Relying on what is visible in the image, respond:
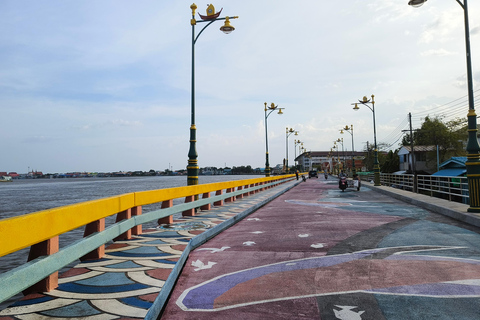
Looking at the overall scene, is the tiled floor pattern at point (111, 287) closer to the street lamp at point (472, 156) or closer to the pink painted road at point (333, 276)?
the pink painted road at point (333, 276)

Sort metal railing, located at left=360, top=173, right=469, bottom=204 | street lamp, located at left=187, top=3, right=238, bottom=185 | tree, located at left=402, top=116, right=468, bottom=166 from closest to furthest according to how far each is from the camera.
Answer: street lamp, located at left=187, top=3, right=238, bottom=185 → metal railing, located at left=360, top=173, right=469, bottom=204 → tree, located at left=402, top=116, right=468, bottom=166

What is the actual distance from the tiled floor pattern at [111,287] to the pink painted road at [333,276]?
0.35m

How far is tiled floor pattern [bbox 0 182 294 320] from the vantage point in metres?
3.54

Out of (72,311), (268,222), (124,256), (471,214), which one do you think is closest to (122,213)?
(124,256)

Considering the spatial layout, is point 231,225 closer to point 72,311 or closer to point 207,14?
point 72,311

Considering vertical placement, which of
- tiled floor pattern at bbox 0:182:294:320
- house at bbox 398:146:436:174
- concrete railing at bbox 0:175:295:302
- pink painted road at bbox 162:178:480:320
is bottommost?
pink painted road at bbox 162:178:480:320

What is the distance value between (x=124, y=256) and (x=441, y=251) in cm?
552

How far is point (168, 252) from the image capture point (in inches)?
247

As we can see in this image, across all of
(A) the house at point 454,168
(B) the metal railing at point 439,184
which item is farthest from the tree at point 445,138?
(B) the metal railing at point 439,184

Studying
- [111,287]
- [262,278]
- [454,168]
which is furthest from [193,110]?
[454,168]

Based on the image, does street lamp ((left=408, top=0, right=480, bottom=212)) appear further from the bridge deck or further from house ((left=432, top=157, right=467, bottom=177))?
house ((left=432, top=157, right=467, bottom=177))

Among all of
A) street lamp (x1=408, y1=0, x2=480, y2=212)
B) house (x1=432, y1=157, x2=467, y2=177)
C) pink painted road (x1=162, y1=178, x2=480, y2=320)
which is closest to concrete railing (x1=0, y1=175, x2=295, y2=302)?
pink painted road (x1=162, y1=178, x2=480, y2=320)

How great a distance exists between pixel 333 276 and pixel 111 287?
296 cm

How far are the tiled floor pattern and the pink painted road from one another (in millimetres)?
354
